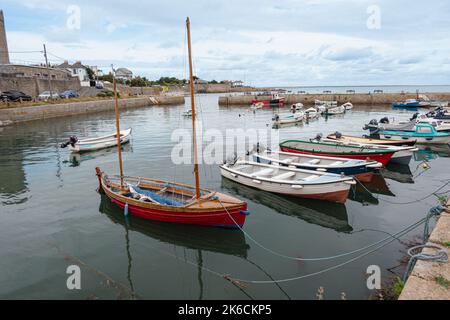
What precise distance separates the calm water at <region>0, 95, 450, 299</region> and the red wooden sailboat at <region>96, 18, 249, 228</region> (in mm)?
604

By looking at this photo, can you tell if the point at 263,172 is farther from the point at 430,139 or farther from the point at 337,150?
the point at 430,139

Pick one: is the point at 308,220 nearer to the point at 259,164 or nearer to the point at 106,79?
the point at 259,164

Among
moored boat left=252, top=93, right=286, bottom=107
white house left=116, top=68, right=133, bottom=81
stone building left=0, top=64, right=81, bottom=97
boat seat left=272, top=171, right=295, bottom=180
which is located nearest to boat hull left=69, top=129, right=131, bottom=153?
boat seat left=272, top=171, right=295, bottom=180

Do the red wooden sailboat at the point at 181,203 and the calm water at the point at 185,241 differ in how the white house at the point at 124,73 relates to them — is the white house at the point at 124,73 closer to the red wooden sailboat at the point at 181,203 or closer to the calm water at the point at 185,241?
the calm water at the point at 185,241

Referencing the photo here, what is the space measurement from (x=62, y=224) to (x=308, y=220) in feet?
38.4

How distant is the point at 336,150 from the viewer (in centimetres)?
2255

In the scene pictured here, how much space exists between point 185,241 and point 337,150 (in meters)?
14.7

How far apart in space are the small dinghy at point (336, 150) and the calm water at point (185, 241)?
1588 millimetres

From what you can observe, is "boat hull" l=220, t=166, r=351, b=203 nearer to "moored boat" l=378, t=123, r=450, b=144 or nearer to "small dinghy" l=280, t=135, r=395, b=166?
"small dinghy" l=280, t=135, r=395, b=166

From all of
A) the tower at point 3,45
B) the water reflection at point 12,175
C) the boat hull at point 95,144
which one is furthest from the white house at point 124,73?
the boat hull at point 95,144

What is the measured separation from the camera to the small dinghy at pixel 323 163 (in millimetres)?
18161

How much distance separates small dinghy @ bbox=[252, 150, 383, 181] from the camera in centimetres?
1816

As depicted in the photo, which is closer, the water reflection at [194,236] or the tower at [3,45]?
the water reflection at [194,236]
